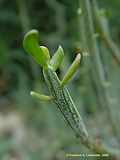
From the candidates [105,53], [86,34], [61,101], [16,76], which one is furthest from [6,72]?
[61,101]

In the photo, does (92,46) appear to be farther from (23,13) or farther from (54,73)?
(23,13)

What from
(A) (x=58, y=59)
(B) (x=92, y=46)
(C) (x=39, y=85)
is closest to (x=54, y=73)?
(A) (x=58, y=59)

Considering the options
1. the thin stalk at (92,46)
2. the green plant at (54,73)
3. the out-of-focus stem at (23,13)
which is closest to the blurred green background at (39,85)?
the out-of-focus stem at (23,13)

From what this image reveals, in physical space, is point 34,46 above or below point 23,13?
below

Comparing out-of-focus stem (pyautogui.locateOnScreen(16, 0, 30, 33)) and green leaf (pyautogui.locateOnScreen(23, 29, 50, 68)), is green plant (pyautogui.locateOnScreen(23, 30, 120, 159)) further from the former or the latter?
out-of-focus stem (pyautogui.locateOnScreen(16, 0, 30, 33))

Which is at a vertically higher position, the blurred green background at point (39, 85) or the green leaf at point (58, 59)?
the blurred green background at point (39, 85)

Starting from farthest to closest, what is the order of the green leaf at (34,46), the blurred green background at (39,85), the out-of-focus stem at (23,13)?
the out-of-focus stem at (23,13), the blurred green background at (39,85), the green leaf at (34,46)

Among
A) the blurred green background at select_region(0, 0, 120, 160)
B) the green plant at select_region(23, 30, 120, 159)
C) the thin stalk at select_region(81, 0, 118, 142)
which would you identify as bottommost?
the green plant at select_region(23, 30, 120, 159)

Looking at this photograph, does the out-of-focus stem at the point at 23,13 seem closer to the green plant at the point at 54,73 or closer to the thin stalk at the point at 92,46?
the thin stalk at the point at 92,46

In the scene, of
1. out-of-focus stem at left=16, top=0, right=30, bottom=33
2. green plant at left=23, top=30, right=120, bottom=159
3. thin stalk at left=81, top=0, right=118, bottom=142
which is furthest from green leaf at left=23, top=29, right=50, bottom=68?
out-of-focus stem at left=16, top=0, right=30, bottom=33
